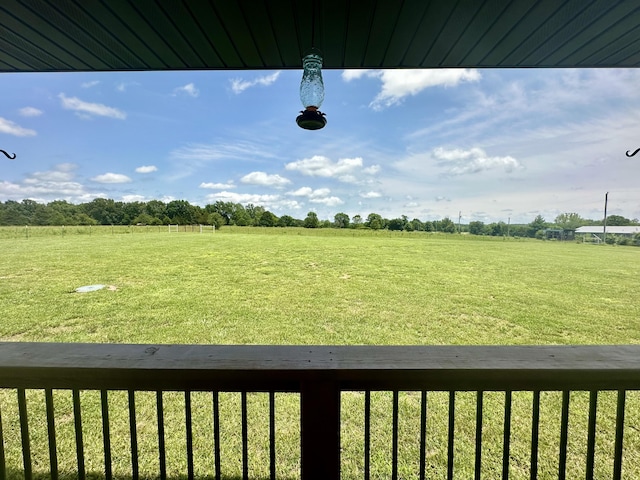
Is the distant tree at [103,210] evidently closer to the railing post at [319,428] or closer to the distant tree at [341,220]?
the distant tree at [341,220]

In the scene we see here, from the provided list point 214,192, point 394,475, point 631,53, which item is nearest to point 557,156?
point 631,53

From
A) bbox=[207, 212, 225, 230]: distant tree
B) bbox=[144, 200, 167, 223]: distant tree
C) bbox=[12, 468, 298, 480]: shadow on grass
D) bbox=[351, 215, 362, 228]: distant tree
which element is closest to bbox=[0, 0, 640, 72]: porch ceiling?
bbox=[12, 468, 298, 480]: shadow on grass

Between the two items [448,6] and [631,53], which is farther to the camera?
[631,53]

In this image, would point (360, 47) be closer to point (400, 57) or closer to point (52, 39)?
point (400, 57)

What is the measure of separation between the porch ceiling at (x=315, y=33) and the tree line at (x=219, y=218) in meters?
7.12

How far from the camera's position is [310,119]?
1334 mm

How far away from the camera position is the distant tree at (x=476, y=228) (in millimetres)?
19609

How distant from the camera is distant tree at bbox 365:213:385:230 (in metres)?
23.2

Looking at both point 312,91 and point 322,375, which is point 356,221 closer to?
point 312,91

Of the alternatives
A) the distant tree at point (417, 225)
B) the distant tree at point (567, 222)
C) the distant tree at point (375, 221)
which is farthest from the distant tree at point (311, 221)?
the distant tree at point (567, 222)

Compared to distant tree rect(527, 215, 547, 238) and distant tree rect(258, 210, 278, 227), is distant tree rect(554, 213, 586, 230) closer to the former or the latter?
distant tree rect(527, 215, 547, 238)

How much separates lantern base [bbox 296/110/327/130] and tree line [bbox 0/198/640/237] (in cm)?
793

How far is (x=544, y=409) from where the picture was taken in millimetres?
2129

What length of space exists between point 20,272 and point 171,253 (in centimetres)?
400
